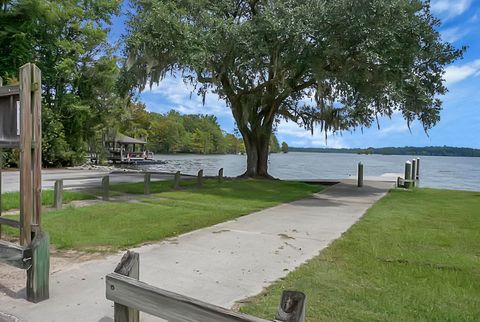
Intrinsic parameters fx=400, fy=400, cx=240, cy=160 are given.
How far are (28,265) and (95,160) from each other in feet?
121

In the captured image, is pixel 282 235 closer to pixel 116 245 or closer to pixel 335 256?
pixel 335 256

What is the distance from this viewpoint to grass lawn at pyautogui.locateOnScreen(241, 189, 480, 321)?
3.72 m

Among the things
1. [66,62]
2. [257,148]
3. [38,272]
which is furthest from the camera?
[66,62]

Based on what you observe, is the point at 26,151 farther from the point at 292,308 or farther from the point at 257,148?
the point at 257,148

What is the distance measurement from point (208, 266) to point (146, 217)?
3619 mm

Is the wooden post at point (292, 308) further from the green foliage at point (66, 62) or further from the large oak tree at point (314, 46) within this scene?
the green foliage at point (66, 62)

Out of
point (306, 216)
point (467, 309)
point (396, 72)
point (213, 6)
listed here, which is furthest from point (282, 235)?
point (213, 6)

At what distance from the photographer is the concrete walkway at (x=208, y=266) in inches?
149

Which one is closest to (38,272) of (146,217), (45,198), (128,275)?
(128,275)

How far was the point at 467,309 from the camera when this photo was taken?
151 inches

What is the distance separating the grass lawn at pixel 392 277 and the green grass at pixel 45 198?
7.37 m

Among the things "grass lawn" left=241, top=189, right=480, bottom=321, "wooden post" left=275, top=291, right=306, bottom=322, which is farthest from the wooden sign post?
"wooden post" left=275, top=291, right=306, bottom=322

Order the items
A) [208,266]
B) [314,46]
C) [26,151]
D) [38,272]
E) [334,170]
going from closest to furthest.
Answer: [38,272] < [26,151] < [208,266] < [314,46] < [334,170]

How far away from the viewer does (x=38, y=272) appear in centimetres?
386
